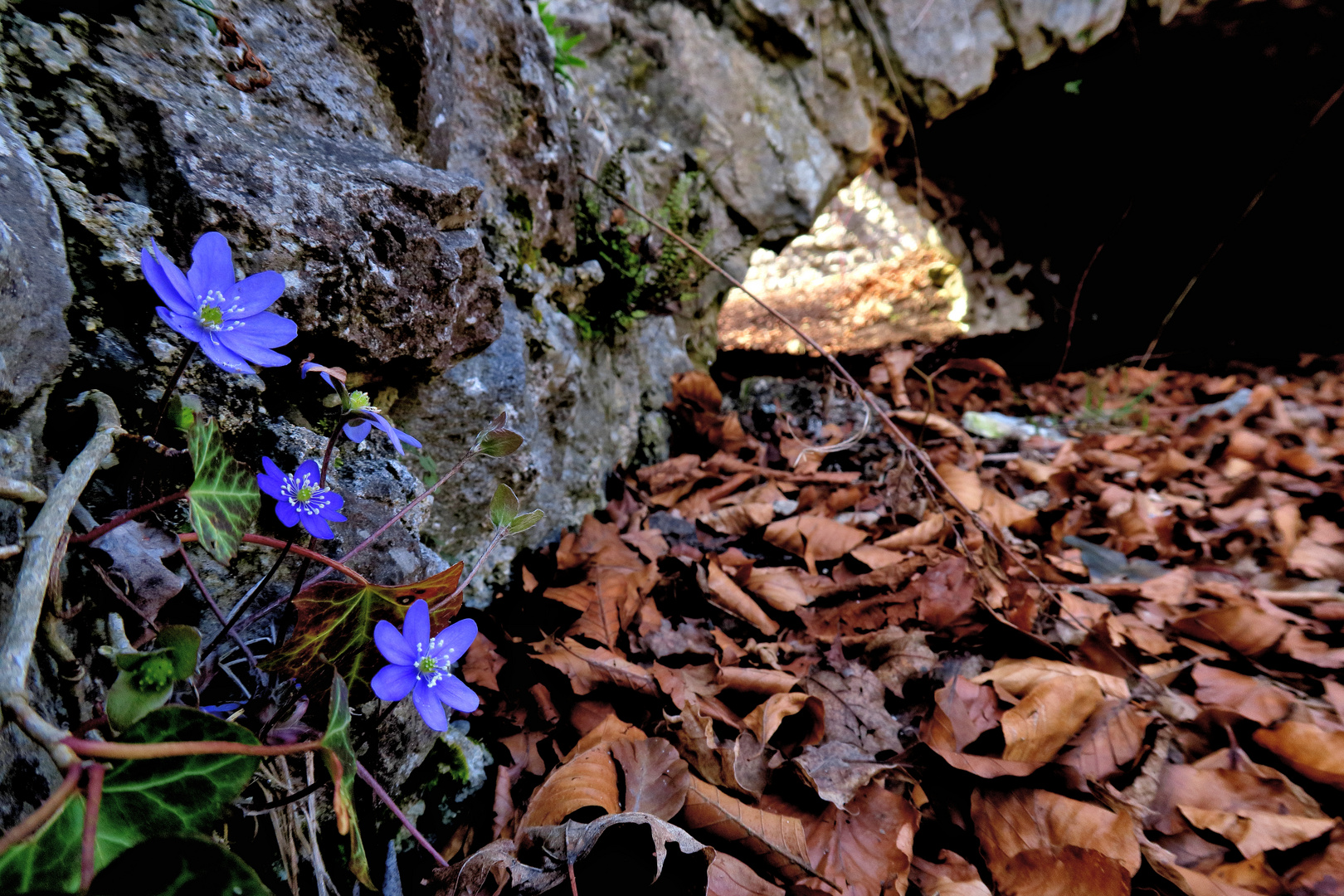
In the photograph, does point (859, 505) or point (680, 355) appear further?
point (680, 355)

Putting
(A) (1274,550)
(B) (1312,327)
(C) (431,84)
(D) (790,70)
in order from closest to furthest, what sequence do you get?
(C) (431,84) < (A) (1274,550) < (D) (790,70) < (B) (1312,327)

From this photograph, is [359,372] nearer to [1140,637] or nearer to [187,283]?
[187,283]

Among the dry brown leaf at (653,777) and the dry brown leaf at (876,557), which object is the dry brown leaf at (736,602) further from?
the dry brown leaf at (653,777)

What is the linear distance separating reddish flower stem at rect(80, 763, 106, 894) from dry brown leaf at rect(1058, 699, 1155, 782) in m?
1.33

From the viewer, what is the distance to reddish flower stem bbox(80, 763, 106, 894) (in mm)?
437

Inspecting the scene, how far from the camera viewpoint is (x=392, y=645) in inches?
29.0

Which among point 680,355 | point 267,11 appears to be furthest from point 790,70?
point 267,11

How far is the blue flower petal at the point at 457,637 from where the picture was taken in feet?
2.58

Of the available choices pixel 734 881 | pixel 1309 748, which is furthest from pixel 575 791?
pixel 1309 748

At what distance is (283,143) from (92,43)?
9.4 inches

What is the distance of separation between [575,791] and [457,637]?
366 mm

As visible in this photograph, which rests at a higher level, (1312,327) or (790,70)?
(1312,327)

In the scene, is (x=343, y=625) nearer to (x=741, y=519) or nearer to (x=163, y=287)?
(x=163, y=287)

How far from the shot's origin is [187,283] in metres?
0.68
